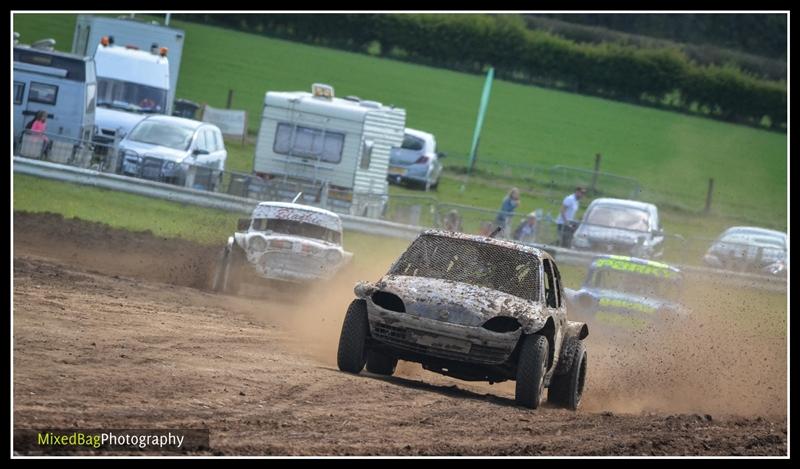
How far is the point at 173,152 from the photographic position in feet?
92.3

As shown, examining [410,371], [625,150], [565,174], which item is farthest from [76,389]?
[625,150]

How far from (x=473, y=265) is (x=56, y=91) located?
1899cm

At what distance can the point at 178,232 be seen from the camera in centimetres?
2630

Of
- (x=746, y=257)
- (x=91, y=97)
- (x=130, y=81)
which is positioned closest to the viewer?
(x=746, y=257)

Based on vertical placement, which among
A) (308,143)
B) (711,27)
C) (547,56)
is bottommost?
(308,143)

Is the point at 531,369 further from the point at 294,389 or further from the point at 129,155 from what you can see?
the point at 129,155

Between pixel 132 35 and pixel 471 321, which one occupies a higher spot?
pixel 132 35

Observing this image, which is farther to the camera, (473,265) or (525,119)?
(525,119)

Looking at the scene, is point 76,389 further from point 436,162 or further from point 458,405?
point 436,162

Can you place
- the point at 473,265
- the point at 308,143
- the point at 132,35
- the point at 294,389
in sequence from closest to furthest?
the point at 294,389
the point at 473,265
the point at 308,143
the point at 132,35

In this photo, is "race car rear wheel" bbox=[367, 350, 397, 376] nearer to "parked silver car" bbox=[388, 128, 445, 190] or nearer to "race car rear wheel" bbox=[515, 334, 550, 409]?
"race car rear wheel" bbox=[515, 334, 550, 409]

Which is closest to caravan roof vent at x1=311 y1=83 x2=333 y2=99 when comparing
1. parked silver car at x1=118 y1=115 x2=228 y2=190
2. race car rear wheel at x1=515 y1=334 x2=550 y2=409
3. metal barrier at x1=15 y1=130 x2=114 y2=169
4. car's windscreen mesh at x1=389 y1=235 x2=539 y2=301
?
parked silver car at x1=118 y1=115 x2=228 y2=190

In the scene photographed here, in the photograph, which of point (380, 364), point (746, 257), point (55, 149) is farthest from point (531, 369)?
point (55, 149)

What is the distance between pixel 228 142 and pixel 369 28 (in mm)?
18339
